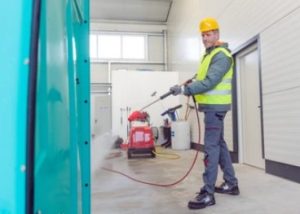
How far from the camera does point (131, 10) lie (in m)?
10.2

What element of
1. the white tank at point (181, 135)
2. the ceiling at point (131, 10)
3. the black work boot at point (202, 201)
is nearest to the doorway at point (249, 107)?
the black work boot at point (202, 201)

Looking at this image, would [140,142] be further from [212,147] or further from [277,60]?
[212,147]

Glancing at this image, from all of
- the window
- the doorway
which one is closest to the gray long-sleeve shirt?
the doorway

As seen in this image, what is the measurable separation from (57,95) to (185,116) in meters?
7.51

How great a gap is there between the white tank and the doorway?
2.65m

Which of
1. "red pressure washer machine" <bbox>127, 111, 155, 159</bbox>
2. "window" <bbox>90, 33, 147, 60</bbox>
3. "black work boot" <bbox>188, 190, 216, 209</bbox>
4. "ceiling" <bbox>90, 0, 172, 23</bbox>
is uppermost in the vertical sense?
"ceiling" <bbox>90, 0, 172, 23</bbox>

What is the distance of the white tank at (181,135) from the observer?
7.30 metres

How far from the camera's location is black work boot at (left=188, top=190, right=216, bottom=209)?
230cm

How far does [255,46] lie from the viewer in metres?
4.26

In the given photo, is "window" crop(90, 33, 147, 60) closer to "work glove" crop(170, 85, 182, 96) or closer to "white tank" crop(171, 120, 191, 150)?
"white tank" crop(171, 120, 191, 150)

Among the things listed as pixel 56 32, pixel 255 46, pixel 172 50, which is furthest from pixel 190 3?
pixel 56 32

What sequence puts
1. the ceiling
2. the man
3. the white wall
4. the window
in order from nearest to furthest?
the man
the white wall
the ceiling
the window

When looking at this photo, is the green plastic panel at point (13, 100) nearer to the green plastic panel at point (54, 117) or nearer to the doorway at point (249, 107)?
the green plastic panel at point (54, 117)

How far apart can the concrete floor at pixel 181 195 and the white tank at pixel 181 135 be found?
3.21m
